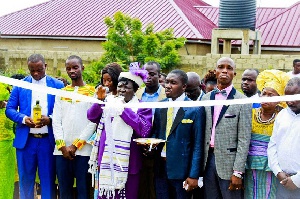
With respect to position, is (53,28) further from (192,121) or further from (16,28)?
(192,121)

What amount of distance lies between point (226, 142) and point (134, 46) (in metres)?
13.8

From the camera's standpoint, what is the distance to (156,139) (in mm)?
5316

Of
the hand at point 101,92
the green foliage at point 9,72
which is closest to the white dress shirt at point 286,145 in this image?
the hand at point 101,92

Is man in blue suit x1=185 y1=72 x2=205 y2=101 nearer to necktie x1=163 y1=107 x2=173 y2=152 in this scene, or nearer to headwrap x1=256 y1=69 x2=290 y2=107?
necktie x1=163 y1=107 x2=173 y2=152

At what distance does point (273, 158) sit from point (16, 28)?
2320cm

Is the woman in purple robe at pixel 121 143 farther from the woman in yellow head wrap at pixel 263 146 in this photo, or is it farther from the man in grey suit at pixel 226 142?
the woman in yellow head wrap at pixel 263 146

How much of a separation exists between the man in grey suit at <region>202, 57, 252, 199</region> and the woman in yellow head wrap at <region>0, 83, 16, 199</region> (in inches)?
93.0

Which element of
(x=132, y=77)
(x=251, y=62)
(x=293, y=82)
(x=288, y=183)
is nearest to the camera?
(x=288, y=183)

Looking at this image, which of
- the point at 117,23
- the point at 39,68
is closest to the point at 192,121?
the point at 39,68

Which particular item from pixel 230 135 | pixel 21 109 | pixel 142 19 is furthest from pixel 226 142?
pixel 142 19

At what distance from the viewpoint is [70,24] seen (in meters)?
25.5

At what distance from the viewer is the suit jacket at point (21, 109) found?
237 inches

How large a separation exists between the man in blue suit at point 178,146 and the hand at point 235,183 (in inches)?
12.5

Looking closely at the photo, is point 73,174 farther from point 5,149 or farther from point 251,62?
point 251,62
